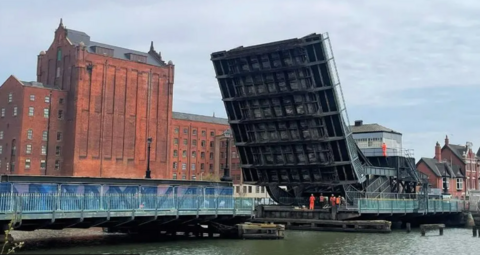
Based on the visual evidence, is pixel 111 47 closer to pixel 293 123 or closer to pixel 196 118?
pixel 196 118

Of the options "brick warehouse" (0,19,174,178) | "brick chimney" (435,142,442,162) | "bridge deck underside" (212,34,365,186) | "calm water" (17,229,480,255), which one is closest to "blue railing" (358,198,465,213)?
"bridge deck underside" (212,34,365,186)

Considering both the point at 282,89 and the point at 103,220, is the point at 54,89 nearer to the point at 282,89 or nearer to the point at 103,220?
the point at 282,89

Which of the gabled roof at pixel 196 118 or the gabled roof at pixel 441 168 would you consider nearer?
the gabled roof at pixel 441 168

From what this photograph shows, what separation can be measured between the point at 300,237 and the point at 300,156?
24.6ft

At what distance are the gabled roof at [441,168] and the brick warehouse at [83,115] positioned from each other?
35673mm

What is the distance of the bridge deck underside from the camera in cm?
3375

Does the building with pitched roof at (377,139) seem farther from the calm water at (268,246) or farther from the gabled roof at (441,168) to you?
the gabled roof at (441,168)

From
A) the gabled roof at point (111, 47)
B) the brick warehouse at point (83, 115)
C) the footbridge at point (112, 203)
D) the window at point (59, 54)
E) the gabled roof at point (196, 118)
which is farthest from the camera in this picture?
the gabled roof at point (196, 118)

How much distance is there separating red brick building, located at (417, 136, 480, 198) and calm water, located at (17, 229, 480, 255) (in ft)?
151

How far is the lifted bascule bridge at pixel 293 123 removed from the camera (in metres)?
33.8

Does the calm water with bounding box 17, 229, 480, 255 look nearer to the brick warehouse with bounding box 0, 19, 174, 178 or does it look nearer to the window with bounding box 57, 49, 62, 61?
the brick warehouse with bounding box 0, 19, 174, 178

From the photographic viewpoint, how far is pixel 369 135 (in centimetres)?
4497

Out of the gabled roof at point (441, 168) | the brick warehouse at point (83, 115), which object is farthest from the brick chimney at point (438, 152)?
the brick warehouse at point (83, 115)

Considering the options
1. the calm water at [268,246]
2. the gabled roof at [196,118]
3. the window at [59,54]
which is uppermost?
the window at [59,54]
